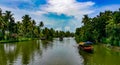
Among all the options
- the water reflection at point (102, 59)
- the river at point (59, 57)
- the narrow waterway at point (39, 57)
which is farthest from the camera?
the narrow waterway at point (39, 57)

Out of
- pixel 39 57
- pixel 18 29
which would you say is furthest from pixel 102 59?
pixel 18 29

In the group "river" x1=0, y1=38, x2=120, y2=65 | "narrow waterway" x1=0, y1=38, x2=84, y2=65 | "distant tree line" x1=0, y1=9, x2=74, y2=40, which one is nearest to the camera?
"river" x1=0, y1=38, x2=120, y2=65

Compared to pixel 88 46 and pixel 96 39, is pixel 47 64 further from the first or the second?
pixel 96 39

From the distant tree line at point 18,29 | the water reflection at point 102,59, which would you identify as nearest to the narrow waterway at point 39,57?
the water reflection at point 102,59

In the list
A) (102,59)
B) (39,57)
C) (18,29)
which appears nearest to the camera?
(102,59)

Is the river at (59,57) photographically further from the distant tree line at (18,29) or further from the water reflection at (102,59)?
the distant tree line at (18,29)

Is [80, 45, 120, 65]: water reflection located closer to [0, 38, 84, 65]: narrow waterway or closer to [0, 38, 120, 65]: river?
[0, 38, 120, 65]: river

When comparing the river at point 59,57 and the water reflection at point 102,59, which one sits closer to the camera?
the water reflection at point 102,59

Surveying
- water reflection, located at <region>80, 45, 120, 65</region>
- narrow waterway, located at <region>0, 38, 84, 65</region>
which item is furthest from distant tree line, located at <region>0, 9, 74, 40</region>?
water reflection, located at <region>80, 45, 120, 65</region>

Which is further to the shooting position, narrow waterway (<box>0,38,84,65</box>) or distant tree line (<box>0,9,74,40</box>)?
distant tree line (<box>0,9,74,40</box>)

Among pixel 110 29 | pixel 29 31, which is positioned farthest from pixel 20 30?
pixel 110 29

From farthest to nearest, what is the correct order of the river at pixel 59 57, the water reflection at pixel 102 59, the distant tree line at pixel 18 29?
the distant tree line at pixel 18 29
the river at pixel 59 57
the water reflection at pixel 102 59

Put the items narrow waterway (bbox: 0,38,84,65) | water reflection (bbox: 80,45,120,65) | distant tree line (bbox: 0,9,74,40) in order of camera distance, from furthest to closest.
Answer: distant tree line (bbox: 0,9,74,40) < narrow waterway (bbox: 0,38,84,65) < water reflection (bbox: 80,45,120,65)

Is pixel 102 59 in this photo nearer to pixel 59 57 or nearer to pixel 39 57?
pixel 59 57
